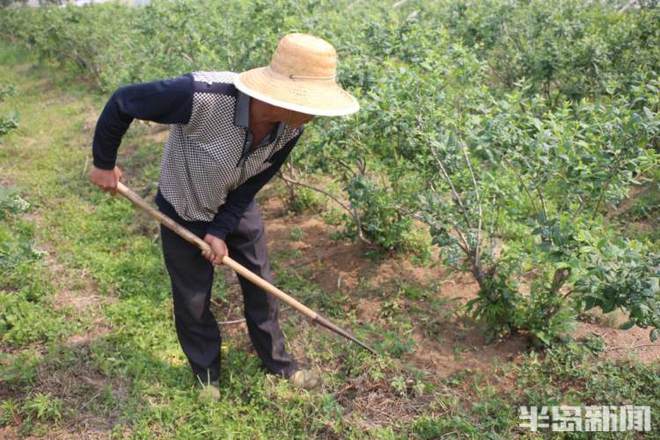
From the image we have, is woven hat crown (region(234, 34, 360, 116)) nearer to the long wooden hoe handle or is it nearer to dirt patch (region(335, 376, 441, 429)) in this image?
the long wooden hoe handle

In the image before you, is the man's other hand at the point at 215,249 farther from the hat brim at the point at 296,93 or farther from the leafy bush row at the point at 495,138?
the leafy bush row at the point at 495,138

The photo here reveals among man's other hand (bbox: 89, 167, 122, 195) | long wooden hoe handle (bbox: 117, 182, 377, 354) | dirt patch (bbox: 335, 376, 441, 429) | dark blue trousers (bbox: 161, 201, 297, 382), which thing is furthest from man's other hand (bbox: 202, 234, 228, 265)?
dirt patch (bbox: 335, 376, 441, 429)

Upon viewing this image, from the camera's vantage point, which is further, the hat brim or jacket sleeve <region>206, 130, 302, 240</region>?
jacket sleeve <region>206, 130, 302, 240</region>

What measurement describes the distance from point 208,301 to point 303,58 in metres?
1.43

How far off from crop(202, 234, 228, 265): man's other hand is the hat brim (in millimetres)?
781

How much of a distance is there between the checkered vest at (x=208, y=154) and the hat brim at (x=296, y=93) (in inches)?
6.1

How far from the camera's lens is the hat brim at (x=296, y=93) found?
7.11 feet

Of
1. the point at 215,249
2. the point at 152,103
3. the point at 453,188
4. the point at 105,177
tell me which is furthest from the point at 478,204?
the point at 105,177

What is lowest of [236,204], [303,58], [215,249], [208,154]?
[215,249]

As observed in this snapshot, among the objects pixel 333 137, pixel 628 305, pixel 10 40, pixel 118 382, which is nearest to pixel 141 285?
pixel 118 382

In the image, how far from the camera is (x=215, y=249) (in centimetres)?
269

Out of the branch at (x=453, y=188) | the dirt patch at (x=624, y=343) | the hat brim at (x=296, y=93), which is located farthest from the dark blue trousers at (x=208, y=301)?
the dirt patch at (x=624, y=343)

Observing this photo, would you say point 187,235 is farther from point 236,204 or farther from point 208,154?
point 208,154

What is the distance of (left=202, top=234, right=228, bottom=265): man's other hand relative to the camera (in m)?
2.68
